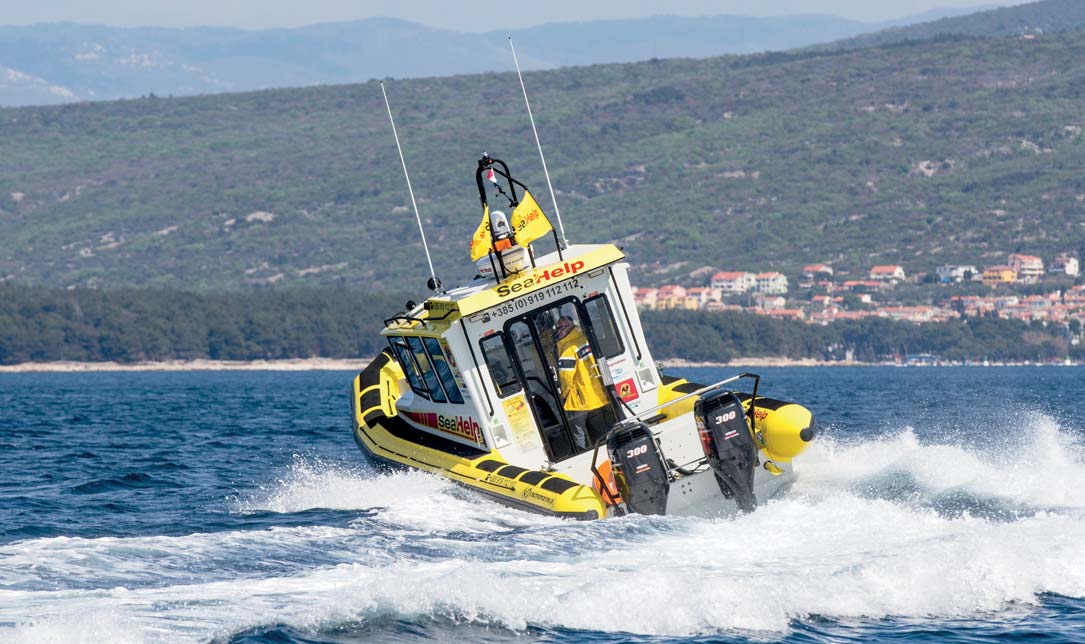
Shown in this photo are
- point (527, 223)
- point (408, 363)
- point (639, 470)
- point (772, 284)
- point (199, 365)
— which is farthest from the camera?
point (772, 284)

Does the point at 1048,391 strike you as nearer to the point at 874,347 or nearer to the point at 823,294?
the point at 874,347

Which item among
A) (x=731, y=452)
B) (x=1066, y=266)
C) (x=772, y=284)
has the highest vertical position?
(x=731, y=452)

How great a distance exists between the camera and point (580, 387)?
17.3 m

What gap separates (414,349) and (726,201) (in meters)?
167

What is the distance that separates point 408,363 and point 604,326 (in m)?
2.77

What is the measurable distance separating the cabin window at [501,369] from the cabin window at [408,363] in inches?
60.5

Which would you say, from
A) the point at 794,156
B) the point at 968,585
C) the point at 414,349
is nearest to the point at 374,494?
the point at 414,349

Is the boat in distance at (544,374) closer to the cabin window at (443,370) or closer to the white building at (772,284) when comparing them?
the cabin window at (443,370)

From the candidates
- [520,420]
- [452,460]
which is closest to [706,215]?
[520,420]

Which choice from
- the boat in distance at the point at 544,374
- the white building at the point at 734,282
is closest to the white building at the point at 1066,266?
the white building at the point at 734,282

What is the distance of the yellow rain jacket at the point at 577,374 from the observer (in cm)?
1733

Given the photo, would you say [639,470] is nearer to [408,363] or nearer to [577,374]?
[577,374]

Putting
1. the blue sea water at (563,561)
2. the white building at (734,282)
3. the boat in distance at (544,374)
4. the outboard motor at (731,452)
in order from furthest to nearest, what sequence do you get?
1. the white building at (734,282)
2. the boat in distance at (544,374)
3. the outboard motor at (731,452)
4. the blue sea water at (563,561)

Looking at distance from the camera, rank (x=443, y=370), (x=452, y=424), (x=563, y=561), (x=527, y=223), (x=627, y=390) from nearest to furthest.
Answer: (x=563, y=561) → (x=527, y=223) → (x=627, y=390) → (x=443, y=370) → (x=452, y=424)
